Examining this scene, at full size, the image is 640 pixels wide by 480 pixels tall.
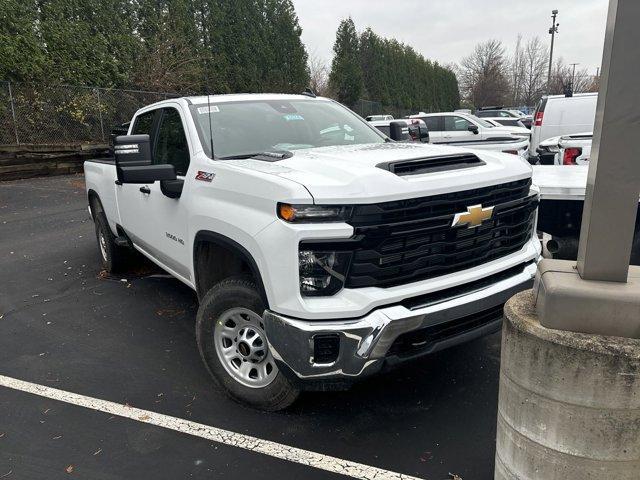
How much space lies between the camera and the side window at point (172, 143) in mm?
4027

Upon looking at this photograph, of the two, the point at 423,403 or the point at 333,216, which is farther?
the point at 423,403

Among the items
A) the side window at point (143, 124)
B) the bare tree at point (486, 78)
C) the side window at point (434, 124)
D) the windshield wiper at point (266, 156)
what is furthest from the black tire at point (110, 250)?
the bare tree at point (486, 78)

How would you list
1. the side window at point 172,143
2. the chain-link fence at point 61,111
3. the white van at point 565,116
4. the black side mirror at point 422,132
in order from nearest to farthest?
the side window at point 172,143 < the black side mirror at point 422,132 < the white van at point 565,116 < the chain-link fence at point 61,111

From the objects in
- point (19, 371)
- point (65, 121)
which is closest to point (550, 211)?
→ point (19, 371)

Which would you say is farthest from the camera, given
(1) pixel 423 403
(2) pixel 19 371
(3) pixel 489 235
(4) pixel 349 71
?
(4) pixel 349 71

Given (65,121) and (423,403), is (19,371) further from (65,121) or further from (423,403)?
(65,121)

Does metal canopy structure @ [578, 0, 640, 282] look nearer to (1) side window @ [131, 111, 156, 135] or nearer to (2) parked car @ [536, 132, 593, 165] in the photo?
(1) side window @ [131, 111, 156, 135]

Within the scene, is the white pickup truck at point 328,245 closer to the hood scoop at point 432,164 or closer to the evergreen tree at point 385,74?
the hood scoop at point 432,164

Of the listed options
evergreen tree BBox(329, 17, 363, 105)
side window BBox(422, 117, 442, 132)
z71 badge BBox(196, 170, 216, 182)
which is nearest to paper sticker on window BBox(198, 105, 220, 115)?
z71 badge BBox(196, 170, 216, 182)

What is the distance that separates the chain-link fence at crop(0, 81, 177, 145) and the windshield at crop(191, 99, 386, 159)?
1230cm

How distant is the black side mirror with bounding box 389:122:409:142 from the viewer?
16.1 feet

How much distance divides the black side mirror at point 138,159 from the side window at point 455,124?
12.4m

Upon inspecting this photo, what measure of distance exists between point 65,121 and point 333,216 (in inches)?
604

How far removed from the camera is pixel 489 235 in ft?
10.4
